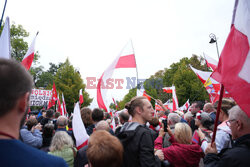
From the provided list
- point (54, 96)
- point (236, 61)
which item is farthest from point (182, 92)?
point (236, 61)

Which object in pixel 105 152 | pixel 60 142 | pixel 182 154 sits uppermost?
pixel 105 152

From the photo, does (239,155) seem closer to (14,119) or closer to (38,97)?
(14,119)

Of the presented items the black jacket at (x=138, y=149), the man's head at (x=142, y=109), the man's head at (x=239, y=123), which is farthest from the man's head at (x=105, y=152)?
the man's head at (x=239, y=123)

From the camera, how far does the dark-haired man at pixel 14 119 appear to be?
1.06 m

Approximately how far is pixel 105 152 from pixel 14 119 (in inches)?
42.3

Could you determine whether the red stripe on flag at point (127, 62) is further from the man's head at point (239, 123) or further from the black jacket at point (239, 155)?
the black jacket at point (239, 155)

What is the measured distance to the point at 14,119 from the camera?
1.16 m

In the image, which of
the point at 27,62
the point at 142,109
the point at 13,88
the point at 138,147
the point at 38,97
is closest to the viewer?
the point at 13,88

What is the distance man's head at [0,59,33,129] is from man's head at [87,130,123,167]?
3.24ft

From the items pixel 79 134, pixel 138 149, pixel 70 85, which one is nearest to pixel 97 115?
pixel 79 134

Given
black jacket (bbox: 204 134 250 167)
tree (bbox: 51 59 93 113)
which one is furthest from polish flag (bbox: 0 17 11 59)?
tree (bbox: 51 59 93 113)

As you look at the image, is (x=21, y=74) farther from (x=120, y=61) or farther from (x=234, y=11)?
(x=120, y=61)

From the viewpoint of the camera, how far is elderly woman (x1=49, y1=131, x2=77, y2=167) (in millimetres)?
3312

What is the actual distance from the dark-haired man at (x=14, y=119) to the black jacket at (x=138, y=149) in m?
1.34
